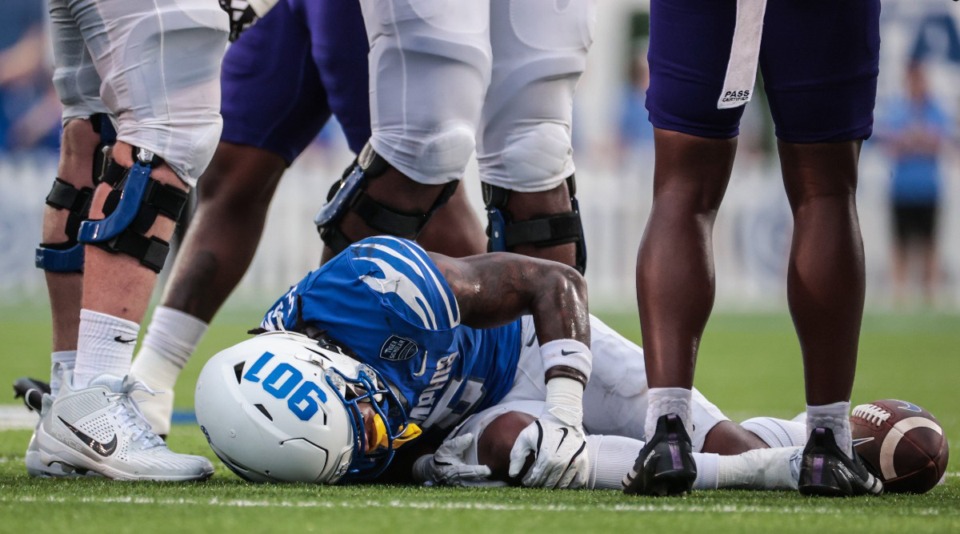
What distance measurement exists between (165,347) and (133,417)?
1028mm

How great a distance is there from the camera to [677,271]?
336 cm

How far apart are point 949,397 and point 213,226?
380 centimetres

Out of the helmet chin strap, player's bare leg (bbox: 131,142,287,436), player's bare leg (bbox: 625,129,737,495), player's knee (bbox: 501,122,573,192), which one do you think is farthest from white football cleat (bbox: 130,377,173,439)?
player's bare leg (bbox: 625,129,737,495)

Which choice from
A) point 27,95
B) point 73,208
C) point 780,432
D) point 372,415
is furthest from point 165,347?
point 27,95

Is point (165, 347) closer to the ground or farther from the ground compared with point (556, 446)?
farther from the ground

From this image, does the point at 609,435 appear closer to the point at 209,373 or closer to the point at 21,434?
the point at 209,373

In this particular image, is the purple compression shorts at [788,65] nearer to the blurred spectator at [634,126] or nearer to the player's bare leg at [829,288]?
the player's bare leg at [829,288]

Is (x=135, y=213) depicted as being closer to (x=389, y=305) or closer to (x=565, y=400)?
(x=389, y=305)

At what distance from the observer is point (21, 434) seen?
16.0ft

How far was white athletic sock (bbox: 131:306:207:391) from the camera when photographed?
15.0 feet

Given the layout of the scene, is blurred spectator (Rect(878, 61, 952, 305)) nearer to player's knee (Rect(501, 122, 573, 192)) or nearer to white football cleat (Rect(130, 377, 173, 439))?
player's knee (Rect(501, 122, 573, 192))

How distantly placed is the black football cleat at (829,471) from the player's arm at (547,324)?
21.0 inches

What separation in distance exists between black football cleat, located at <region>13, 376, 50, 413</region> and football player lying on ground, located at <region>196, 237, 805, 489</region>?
3.02 ft

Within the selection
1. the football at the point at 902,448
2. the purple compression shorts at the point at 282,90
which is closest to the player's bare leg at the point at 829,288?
the football at the point at 902,448
